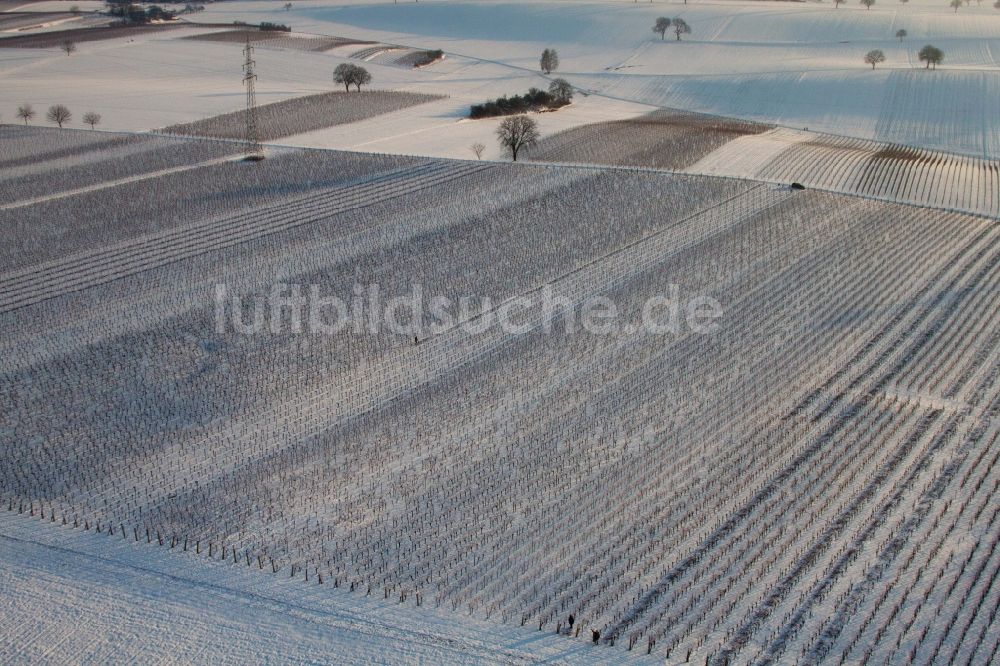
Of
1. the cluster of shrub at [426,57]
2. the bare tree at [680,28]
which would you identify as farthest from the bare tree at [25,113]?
the bare tree at [680,28]

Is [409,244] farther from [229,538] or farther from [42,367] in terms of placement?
[229,538]

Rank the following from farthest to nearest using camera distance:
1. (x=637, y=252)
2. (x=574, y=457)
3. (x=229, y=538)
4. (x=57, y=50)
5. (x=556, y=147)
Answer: (x=57, y=50)
(x=556, y=147)
(x=637, y=252)
(x=574, y=457)
(x=229, y=538)

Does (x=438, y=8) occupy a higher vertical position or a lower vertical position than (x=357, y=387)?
higher

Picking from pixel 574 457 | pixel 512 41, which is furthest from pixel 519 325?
pixel 512 41

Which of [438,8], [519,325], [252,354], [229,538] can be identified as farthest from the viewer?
[438,8]

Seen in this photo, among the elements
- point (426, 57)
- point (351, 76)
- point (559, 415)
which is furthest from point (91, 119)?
point (559, 415)

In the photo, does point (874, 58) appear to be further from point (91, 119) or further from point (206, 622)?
point (206, 622)

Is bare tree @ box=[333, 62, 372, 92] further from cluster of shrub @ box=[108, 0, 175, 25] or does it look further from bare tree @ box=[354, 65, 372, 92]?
cluster of shrub @ box=[108, 0, 175, 25]
